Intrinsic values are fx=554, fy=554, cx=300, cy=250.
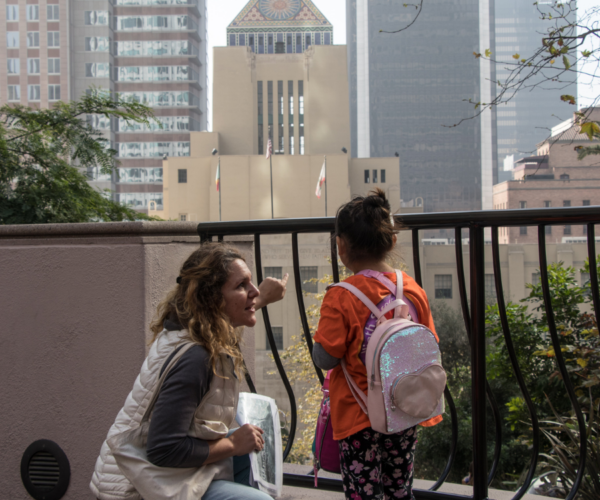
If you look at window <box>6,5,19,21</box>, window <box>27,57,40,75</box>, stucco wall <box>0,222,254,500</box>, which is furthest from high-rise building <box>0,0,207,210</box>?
stucco wall <box>0,222,254,500</box>

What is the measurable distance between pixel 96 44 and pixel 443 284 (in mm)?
68247

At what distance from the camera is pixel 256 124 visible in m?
77.4

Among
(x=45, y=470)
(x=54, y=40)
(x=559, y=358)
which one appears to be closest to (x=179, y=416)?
(x=45, y=470)

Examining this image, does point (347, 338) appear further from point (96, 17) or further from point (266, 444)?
point (96, 17)

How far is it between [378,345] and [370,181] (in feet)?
220

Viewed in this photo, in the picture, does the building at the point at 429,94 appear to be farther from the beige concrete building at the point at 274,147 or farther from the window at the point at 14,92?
the window at the point at 14,92

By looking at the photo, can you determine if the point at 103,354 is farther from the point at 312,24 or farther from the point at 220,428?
the point at 312,24

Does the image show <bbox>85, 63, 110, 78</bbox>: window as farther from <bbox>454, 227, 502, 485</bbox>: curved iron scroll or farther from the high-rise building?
<bbox>454, 227, 502, 485</bbox>: curved iron scroll

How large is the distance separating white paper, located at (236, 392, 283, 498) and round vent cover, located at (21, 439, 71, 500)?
106 cm

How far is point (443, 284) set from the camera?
192 feet

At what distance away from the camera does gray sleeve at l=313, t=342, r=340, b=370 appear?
1.94 meters

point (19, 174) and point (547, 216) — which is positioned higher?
point (19, 174)

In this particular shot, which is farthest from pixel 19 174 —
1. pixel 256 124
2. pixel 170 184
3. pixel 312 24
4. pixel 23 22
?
pixel 312 24

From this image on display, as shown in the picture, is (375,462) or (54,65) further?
(54,65)
